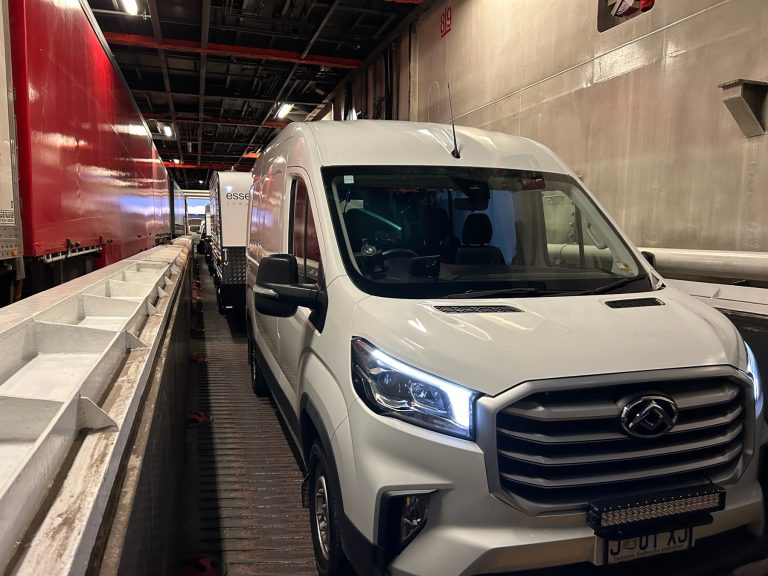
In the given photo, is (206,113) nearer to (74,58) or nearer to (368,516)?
(74,58)

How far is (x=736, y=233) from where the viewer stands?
4891 mm

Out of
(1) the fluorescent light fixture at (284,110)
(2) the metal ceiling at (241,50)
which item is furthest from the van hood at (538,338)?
(1) the fluorescent light fixture at (284,110)

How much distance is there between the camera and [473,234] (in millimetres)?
3143

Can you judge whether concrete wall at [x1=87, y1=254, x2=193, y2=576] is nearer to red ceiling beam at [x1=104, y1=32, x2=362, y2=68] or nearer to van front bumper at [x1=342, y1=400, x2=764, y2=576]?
van front bumper at [x1=342, y1=400, x2=764, y2=576]

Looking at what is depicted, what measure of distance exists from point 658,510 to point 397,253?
161 cm

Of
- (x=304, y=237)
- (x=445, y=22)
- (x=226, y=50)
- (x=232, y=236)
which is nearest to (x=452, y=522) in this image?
(x=304, y=237)

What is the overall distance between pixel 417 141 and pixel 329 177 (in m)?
0.62

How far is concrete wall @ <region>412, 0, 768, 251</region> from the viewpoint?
4.82 meters

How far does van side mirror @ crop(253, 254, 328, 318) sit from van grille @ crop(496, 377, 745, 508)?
45.0 inches

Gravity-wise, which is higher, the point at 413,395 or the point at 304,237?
the point at 304,237

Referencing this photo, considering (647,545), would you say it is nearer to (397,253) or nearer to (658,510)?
(658,510)

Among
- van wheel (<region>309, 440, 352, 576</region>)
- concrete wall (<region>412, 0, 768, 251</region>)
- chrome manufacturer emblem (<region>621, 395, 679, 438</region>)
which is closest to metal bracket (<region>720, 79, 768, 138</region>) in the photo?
concrete wall (<region>412, 0, 768, 251</region>)

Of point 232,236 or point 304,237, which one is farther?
point 232,236

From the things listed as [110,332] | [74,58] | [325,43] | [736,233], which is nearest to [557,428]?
[110,332]
